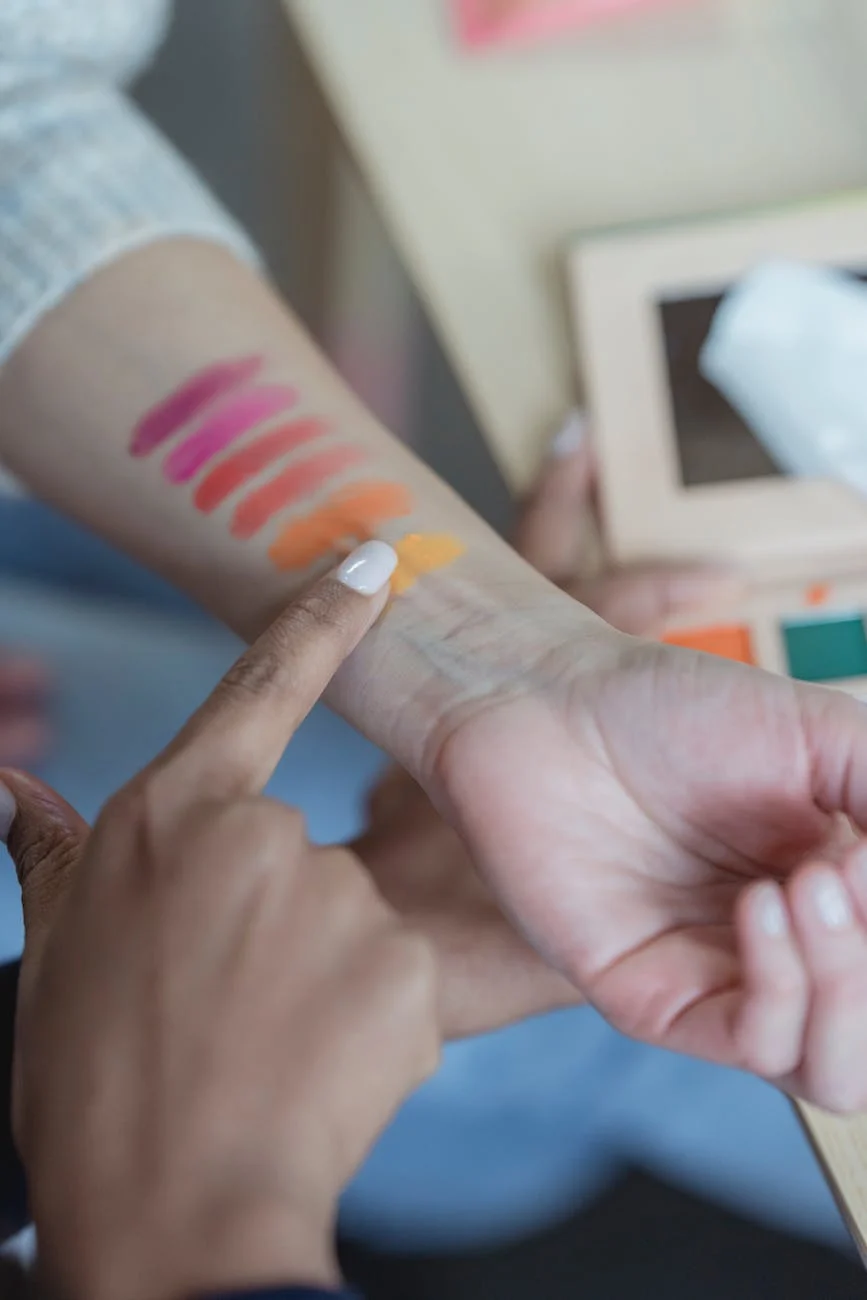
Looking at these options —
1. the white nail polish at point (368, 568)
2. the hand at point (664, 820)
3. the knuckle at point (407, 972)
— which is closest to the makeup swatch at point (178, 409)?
the white nail polish at point (368, 568)

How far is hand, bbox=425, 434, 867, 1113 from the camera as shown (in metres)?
0.42

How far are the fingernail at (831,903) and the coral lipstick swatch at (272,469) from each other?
268mm

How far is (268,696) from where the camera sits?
427 mm

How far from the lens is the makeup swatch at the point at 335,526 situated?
0.59 meters

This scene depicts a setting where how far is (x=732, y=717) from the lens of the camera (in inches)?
18.4

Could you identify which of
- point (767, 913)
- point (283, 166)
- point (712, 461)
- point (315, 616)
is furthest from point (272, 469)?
point (283, 166)

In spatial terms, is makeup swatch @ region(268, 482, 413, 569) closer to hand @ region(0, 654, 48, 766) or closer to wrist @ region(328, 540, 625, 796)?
wrist @ region(328, 540, 625, 796)

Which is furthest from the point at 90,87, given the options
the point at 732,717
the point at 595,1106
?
the point at 595,1106

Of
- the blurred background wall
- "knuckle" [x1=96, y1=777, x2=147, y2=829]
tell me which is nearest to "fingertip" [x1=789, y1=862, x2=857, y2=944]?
"knuckle" [x1=96, y1=777, x2=147, y2=829]

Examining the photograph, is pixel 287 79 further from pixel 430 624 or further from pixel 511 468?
pixel 430 624

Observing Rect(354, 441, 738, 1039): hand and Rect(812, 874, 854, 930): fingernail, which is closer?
Rect(812, 874, 854, 930): fingernail

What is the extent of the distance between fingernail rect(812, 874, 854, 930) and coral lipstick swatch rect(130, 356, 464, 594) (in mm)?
268

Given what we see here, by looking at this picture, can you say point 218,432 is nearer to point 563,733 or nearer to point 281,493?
point 281,493

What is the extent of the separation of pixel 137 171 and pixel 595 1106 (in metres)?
0.64
